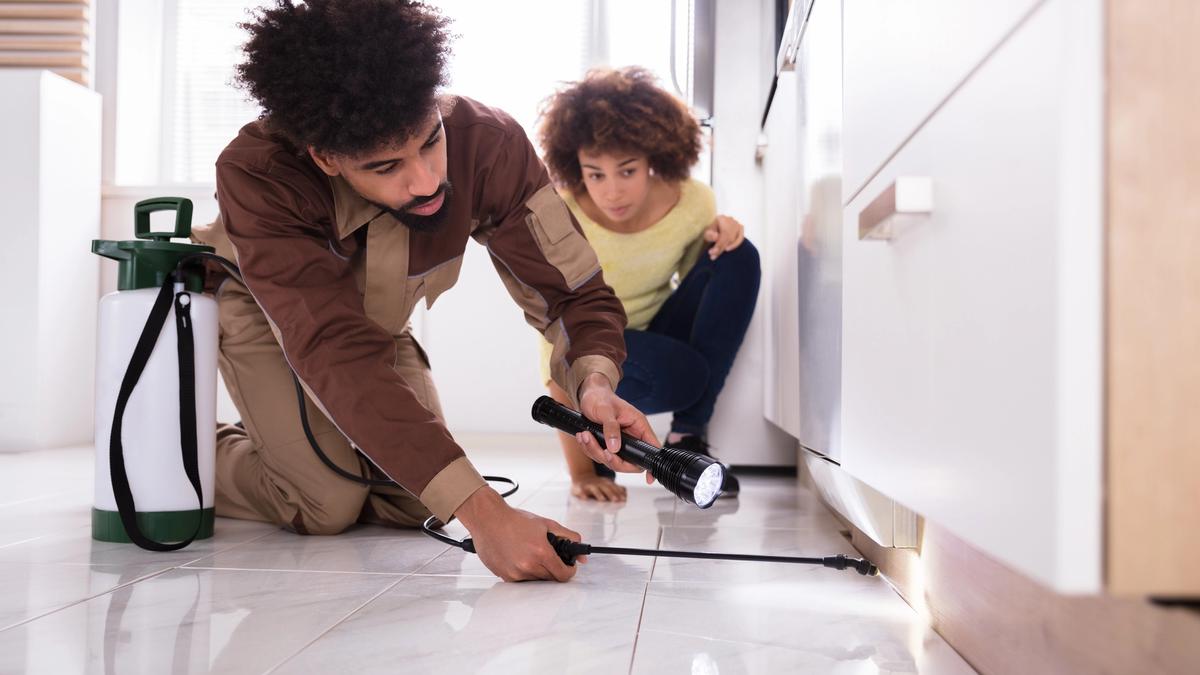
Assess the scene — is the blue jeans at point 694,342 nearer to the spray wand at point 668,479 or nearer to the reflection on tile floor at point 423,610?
the reflection on tile floor at point 423,610

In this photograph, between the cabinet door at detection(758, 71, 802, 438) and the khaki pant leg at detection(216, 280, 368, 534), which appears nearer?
the khaki pant leg at detection(216, 280, 368, 534)

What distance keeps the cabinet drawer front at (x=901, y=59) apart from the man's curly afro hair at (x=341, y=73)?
51 cm

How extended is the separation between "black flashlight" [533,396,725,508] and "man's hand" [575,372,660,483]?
0.03 ft

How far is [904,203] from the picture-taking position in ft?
1.93

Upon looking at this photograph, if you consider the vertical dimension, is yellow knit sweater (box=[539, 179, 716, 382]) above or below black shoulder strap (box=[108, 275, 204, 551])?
above

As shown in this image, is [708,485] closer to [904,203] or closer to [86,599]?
[904,203]

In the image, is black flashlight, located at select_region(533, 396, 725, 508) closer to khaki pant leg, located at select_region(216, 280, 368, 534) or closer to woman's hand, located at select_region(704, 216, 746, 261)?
khaki pant leg, located at select_region(216, 280, 368, 534)

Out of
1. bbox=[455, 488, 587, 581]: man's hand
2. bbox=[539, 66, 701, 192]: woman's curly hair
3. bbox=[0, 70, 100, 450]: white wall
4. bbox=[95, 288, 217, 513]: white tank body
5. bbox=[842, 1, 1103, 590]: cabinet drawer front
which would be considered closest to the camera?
bbox=[842, 1, 1103, 590]: cabinet drawer front

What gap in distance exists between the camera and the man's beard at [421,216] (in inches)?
46.1

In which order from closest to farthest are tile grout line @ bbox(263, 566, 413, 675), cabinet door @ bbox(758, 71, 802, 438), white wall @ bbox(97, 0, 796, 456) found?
tile grout line @ bbox(263, 566, 413, 675) → cabinet door @ bbox(758, 71, 802, 438) → white wall @ bbox(97, 0, 796, 456)

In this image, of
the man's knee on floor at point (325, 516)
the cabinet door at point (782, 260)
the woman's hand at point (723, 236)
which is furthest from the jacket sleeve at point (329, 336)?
the woman's hand at point (723, 236)

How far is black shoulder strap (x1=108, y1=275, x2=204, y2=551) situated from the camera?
119cm

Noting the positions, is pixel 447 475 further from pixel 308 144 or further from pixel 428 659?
pixel 308 144

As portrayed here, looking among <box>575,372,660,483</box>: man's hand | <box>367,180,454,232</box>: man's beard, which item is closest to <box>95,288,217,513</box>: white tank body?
<box>367,180,454,232</box>: man's beard
